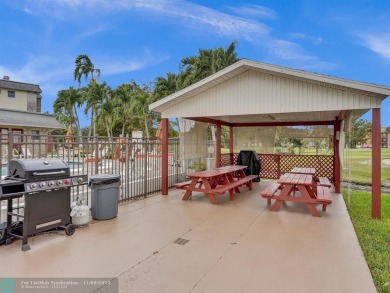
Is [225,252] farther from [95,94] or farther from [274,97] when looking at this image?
[95,94]

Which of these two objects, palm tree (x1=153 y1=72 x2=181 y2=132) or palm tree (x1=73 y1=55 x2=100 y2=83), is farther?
palm tree (x1=73 y1=55 x2=100 y2=83)

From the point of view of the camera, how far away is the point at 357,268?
3.27 m

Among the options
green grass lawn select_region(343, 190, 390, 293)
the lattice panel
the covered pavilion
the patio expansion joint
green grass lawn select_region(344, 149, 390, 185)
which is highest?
the covered pavilion

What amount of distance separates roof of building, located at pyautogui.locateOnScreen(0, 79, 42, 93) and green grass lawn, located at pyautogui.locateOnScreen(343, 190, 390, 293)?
29.8m

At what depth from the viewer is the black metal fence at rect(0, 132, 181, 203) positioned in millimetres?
4566

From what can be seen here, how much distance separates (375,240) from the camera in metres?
4.31

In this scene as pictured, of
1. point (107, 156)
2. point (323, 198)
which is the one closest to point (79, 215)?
point (107, 156)

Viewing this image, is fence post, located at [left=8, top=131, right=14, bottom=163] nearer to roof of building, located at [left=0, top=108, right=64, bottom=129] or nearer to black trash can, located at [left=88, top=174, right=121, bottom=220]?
black trash can, located at [left=88, top=174, right=121, bottom=220]

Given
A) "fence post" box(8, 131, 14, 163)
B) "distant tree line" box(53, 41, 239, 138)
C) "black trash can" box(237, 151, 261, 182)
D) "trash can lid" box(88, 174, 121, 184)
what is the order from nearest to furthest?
"fence post" box(8, 131, 14, 163)
"trash can lid" box(88, 174, 121, 184)
"black trash can" box(237, 151, 261, 182)
"distant tree line" box(53, 41, 239, 138)

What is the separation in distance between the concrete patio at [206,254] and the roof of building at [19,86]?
26.8 m

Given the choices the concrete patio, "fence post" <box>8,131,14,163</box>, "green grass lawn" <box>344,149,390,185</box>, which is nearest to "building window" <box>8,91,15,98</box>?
"fence post" <box>8,131,14,163</box>

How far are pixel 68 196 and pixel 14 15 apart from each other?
91.6 ft

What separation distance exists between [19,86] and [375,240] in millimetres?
31171

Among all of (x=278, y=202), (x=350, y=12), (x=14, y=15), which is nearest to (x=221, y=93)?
(x=278, y=202)
